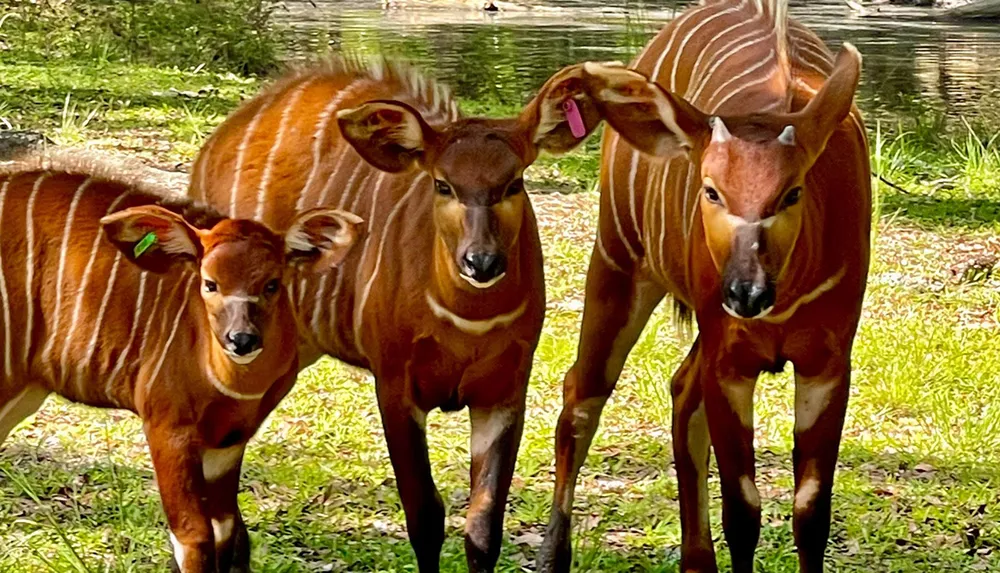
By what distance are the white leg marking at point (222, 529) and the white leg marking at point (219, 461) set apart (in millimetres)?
120

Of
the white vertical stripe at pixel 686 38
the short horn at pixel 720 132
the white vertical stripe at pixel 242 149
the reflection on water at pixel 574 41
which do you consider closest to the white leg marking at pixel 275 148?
the white vertical stripe at pixel 242 149

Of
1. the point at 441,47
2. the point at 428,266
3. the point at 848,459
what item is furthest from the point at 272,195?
the point at 441,47

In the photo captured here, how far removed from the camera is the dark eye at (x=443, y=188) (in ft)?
12.5

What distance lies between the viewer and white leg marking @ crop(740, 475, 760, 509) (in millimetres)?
4043

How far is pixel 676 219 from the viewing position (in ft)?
13.7

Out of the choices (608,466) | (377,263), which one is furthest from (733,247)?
(608,466)

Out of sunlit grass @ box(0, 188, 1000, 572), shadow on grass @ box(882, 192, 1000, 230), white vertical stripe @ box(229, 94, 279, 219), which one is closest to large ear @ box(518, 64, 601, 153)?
white vertical stripe @ box(229, 94, 279, 219)

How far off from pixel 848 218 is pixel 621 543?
1.52 m

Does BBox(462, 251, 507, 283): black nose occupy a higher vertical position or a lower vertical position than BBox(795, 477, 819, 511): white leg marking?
higher

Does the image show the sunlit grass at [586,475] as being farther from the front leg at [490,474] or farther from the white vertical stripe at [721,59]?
the white vertical stripe at [721,59]

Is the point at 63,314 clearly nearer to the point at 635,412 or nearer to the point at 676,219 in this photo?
the point at 676,219

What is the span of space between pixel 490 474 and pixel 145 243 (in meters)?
1.06

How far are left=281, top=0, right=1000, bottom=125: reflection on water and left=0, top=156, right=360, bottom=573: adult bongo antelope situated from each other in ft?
19.5

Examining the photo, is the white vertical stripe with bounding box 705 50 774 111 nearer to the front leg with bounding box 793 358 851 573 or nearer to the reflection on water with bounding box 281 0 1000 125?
the front leg with bounding box 793 358 851 573
